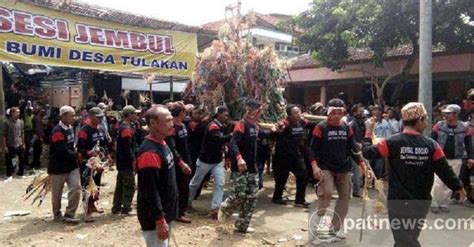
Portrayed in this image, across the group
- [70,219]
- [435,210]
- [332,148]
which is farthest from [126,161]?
[435,210]

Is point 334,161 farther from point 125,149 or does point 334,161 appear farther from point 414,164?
point 125,149

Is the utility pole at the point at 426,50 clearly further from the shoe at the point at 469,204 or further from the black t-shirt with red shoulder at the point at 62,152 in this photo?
the black t-shirt with red shoulder at the point at 62,152

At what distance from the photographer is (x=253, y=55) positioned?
805 cm

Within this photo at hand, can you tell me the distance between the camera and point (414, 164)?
385 cm

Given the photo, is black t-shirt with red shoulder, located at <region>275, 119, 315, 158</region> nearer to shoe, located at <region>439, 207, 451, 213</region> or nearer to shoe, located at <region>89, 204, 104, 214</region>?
shoe, located at <region>439, 207, 451, 213</region>

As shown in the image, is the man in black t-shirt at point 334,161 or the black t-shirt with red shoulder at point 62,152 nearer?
the man in black t-shirt at point 334,161

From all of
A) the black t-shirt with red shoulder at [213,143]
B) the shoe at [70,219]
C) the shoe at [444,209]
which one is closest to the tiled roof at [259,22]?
the black t-shirt with red shoulder at [213,143]

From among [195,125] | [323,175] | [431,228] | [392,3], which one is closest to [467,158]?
[431,228]

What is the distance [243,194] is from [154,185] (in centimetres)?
252

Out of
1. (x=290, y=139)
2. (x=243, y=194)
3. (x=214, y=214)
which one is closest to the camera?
(x=243, y=194)

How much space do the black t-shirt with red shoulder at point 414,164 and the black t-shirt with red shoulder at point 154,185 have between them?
6.22 feet

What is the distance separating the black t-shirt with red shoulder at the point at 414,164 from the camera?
3.85m

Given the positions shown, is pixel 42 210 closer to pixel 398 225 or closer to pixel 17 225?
pixel 17 225

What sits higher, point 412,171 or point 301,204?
point 412,171
